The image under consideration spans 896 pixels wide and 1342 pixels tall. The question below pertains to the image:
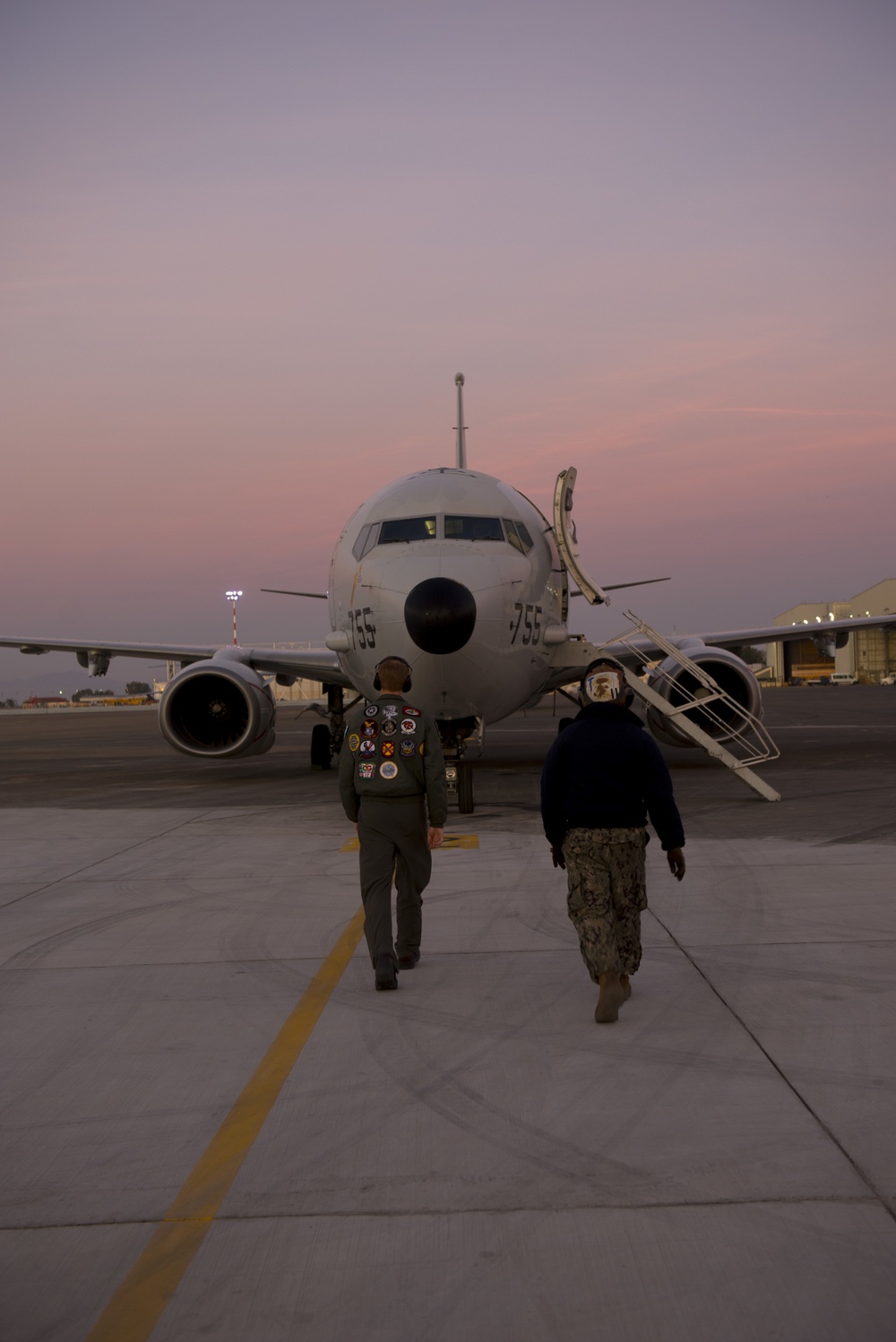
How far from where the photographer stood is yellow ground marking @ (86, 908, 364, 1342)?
9.70 ft

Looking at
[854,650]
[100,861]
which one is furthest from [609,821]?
[854,650]

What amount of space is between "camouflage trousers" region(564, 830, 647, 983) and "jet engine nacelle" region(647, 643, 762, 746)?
11382 mm

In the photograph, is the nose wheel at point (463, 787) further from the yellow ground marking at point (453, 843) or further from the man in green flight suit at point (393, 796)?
the man in green flight suit at point (393, 796)

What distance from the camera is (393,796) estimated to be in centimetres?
618

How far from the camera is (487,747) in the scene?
26.6 meters

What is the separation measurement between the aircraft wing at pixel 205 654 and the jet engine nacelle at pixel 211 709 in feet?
2.20

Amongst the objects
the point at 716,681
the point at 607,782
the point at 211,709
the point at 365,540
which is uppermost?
the point at 365,540

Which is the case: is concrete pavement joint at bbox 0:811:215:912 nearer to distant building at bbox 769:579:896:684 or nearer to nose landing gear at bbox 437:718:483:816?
nose landing gear at bbox 437:718:483:816

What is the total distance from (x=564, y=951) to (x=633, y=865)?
50.5 inches

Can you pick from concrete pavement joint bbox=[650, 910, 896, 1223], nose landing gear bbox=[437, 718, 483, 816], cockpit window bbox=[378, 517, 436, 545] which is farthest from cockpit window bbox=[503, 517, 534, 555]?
concrete pavement joint bbox=[650, 910, 896, 1223]

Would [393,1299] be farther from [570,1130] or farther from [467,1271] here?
[570,1130]

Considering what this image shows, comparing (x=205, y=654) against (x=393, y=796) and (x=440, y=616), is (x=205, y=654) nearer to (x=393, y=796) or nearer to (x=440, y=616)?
(x=440, y=616)

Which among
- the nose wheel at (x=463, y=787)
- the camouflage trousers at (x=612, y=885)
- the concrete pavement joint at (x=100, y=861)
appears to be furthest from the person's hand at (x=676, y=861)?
the nose wheel at (x=463, y=787)

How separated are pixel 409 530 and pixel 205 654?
8.79 m
